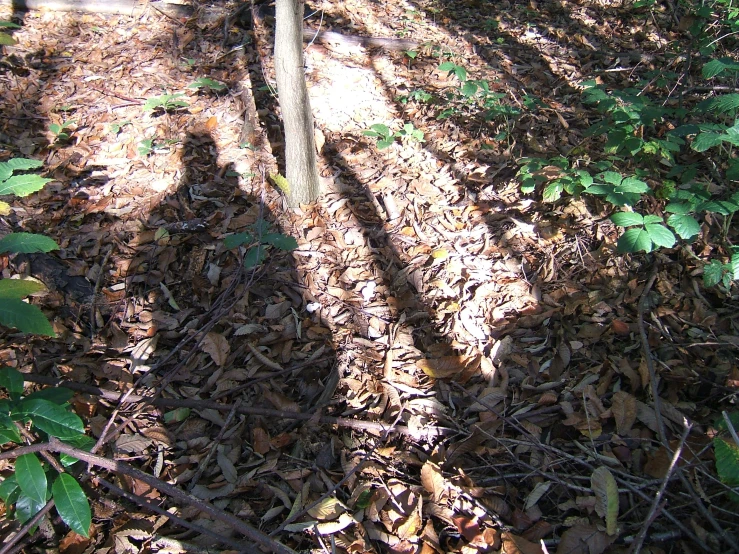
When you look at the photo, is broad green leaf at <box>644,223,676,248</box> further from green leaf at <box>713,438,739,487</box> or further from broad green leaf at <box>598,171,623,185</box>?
green leaf at <box>713,438,739,487</box>

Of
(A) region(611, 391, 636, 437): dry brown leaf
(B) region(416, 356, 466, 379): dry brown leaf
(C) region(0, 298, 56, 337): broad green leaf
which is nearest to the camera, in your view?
(C) region(0, 298, 56, 337): broad green leaf

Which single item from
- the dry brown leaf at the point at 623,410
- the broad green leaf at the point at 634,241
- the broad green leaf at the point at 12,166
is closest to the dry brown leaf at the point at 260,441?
the broad green leaf at the point at 12,166

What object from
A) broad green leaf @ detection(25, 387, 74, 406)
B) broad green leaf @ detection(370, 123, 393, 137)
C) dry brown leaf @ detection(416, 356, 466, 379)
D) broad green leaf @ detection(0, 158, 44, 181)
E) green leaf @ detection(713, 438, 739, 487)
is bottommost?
dry brown leaf @ detection(416, 356, 466, 379)

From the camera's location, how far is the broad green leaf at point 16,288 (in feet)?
5.21

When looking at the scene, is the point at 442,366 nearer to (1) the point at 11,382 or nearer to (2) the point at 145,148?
(1) the point at 11,382

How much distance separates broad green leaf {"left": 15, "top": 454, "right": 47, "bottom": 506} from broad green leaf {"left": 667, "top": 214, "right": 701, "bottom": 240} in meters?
3.13

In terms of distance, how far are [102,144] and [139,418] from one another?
2.85 meters

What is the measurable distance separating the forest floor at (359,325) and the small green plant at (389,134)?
0.05 meters

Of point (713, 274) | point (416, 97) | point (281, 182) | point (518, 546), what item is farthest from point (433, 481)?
point (416, 97)

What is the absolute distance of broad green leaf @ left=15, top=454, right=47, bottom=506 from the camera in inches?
58.1

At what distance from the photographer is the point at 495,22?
6141 millimetres

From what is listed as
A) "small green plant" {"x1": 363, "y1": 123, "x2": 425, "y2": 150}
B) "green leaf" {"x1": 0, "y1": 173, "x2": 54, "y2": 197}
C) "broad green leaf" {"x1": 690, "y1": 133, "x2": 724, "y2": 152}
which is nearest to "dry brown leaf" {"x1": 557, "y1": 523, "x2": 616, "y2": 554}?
"broad green leaf" {"x1": 690, "y1": 133, "x2": 724, "y2": 152}

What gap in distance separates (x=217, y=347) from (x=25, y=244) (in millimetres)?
1309

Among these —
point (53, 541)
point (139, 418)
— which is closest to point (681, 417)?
point (139, 418)
